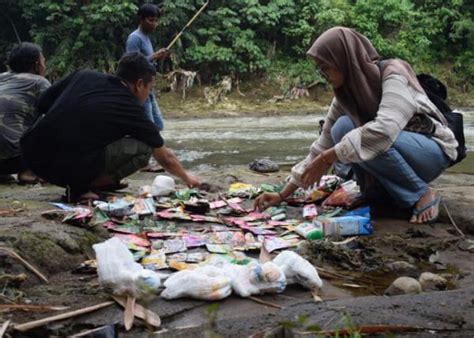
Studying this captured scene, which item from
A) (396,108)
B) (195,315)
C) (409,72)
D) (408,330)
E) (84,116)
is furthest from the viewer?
(84,116)

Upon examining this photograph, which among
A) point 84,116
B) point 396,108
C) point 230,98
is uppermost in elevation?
point 396,108

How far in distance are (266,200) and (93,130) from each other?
111 cm

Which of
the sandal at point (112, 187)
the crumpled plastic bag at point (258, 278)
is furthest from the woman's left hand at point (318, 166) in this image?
the sandal at point (112, 187)

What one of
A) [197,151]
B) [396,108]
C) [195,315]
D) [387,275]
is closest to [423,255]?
[387,275]

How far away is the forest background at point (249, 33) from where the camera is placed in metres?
16.7

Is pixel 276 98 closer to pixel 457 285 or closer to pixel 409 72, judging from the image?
pixel 409 72

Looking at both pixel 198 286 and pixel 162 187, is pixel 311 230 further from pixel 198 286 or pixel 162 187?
pixel 162 187

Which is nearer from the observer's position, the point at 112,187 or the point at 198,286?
the point at 198,286

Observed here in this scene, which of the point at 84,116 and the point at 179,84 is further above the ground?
the point at 84,116

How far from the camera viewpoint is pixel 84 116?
3557 millimetres

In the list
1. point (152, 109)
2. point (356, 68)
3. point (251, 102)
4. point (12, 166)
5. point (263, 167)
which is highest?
point (356, 68)

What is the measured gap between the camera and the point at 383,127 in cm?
303

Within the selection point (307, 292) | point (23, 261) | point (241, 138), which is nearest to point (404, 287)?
point (307, 292)

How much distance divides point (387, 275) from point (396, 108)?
3.15 feet
